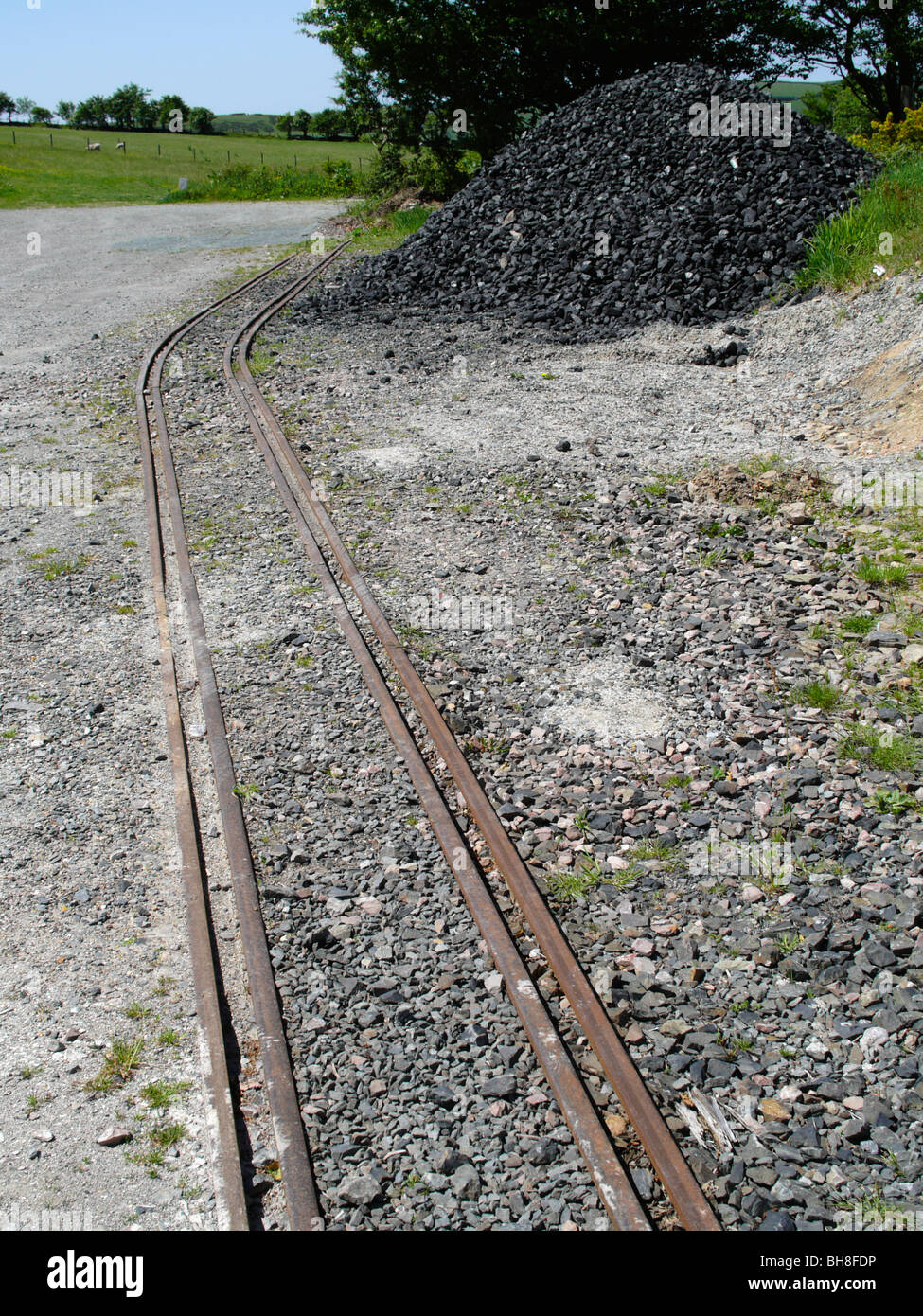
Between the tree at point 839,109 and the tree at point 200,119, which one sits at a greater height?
the tree at point 200,119

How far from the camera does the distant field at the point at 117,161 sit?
39.8 meters

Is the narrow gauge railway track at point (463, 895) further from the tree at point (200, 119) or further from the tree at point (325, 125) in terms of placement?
the tree at point (200, 119)

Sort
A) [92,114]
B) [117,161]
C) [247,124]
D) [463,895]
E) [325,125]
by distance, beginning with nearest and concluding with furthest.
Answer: [463,895] → [117,161] → [325,125] → [92,114] → [247,124]

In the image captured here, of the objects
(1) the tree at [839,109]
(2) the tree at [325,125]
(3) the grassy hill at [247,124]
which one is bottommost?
(1) the tree at [839,109]

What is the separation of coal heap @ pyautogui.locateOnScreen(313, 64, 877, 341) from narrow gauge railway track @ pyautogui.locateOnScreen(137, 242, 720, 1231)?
9.74m

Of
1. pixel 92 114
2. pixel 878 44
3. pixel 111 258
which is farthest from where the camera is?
pixel 92 114

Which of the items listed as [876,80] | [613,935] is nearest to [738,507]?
[613,935]

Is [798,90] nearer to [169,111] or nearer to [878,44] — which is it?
[878,44]

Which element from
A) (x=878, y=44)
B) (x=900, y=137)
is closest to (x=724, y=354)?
(x=900, y=137)

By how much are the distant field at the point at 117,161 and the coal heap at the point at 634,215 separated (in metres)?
26.6

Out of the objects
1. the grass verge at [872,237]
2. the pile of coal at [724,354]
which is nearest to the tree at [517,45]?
the grass verge at [872,237]

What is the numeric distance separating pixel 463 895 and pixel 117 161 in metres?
58.9

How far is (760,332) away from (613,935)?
468 inches

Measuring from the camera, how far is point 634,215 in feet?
52.7
